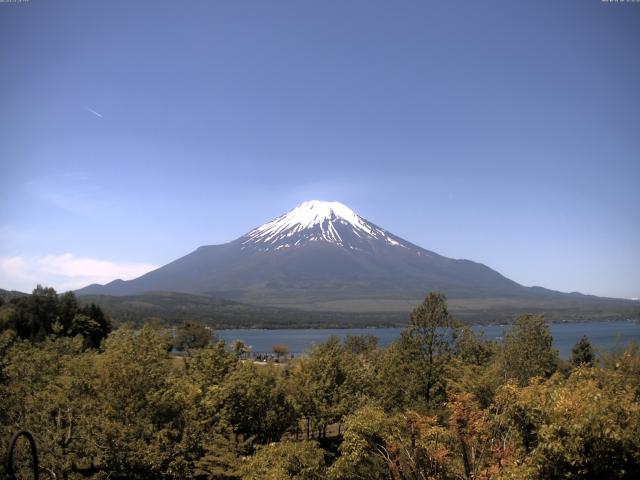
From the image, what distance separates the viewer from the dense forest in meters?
9.09

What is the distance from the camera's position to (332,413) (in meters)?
21.2

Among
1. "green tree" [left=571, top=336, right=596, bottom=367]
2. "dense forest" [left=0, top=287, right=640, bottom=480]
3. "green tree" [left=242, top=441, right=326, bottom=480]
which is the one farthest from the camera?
"green tree" [left=571, top=336, right=596, bottom=367]

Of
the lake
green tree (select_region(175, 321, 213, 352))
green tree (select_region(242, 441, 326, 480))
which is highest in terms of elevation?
green tree (select_region(242, 441, 326, 480))

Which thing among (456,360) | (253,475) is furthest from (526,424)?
(456,360)

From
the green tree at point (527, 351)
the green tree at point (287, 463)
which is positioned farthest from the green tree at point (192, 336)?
the green tree at point (287, 463)

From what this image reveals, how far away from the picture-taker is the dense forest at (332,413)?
9.09 metres

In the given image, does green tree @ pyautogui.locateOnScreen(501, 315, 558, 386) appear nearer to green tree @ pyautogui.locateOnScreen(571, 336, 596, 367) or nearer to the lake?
green tree @ pyautogui.locateOnScreen(571, 336, 596, 367)

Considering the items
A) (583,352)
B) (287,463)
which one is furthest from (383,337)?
(287,463)

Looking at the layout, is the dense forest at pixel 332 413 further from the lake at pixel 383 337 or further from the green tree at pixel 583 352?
the lake at pixel 383 337

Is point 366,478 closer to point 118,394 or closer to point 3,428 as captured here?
point 118,394

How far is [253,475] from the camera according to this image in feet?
39.6

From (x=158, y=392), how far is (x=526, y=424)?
1116cm

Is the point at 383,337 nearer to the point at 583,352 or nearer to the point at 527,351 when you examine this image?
the point at 583,352

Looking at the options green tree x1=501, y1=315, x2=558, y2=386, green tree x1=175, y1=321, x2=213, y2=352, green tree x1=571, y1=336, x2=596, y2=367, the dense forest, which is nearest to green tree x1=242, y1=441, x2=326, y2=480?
the dense forest
